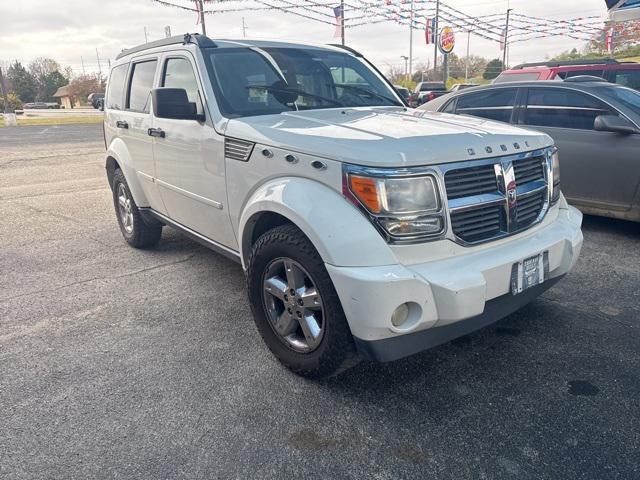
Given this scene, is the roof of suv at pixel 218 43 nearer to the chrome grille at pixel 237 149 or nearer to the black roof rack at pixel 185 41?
the black roof rack at pixel 185 41

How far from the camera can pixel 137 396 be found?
2.76 m

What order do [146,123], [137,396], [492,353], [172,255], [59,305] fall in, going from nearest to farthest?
[137,396]
[492,353]
[59,305]
[146,123]
[172,255]

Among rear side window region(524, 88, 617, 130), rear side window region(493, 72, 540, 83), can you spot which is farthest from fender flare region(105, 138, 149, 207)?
rear side window region(493, 72, 540, 83)

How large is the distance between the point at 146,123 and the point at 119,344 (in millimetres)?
1926

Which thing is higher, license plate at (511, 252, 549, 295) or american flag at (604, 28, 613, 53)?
american flag at (604, 28, 613, 53)

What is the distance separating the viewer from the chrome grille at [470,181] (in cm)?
247

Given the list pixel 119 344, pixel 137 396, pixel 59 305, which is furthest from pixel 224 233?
pixel 59 305

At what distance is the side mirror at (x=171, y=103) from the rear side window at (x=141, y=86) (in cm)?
117

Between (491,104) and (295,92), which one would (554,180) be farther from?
(491,104)

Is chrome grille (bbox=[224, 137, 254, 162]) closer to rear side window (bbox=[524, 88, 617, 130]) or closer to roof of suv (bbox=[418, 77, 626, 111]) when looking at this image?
roof of suv (bbox=[418, 77, 626, 111])

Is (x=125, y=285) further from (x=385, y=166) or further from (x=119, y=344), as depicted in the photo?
(x=385, y=166)

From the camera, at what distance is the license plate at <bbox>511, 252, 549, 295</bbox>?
2.59 m

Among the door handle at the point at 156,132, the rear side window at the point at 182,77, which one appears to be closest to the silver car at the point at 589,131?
the rear side window at the point at 182,77

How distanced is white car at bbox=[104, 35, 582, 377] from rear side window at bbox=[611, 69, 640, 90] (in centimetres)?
741
